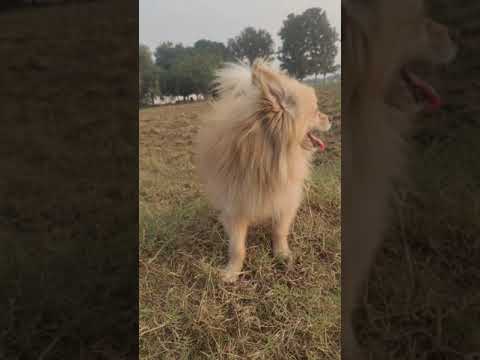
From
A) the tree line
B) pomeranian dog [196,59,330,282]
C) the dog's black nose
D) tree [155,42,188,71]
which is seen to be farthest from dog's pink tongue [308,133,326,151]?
the dog's black nose

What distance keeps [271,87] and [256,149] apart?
153 mm

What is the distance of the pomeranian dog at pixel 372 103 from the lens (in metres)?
0.93

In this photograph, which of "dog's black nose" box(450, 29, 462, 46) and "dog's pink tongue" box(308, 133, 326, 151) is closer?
"dog's pink tongue" box(308, 133, 326, 151)

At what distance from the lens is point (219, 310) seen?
3.13 ft

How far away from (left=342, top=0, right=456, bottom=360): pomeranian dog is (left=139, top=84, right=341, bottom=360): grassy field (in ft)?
0.16

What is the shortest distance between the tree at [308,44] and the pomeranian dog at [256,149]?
0.13 ft

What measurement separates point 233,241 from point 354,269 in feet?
1.05

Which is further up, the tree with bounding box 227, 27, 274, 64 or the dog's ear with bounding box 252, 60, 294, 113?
the tree with bounding box 227, 27, 274, 64

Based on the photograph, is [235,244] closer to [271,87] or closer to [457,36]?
[271,87]

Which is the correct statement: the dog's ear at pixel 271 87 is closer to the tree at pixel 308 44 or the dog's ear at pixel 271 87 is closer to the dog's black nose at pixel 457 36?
the tree at pixel 308 44

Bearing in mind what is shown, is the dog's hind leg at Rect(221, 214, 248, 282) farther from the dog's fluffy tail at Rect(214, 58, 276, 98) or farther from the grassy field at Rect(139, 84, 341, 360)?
the dog's fluffy tail at Rect(214, 58, 276, 98)

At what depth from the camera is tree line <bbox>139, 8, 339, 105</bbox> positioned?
909 mm

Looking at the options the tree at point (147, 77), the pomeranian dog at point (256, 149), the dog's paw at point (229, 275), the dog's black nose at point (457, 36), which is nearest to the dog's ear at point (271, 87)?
the pomeranian dog at point (256, 149)
